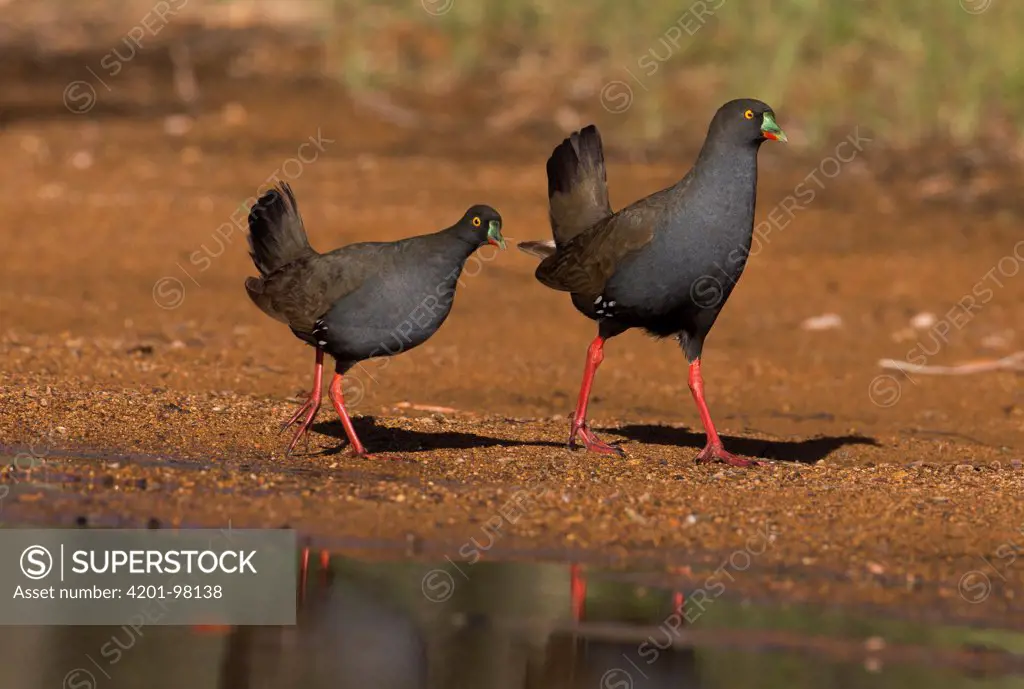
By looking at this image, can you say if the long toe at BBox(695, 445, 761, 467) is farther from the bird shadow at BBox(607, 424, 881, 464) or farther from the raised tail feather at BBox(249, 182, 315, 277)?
the raised tail feather at BBox(249, 182, 315, 277)

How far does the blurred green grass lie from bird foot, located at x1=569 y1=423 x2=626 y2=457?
31.5 feet

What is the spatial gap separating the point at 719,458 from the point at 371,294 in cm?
197

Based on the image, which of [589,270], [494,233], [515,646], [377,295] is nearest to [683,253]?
[589,270]

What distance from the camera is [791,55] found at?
19.0 meters

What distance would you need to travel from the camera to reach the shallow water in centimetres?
602

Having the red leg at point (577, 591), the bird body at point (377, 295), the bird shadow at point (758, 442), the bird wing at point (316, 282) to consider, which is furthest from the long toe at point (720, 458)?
the red leg at point (577, 591)

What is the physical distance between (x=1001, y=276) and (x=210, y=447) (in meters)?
8.42

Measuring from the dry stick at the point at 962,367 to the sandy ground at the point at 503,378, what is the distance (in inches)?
3.7

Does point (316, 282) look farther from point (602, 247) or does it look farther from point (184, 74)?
point (184, 74)

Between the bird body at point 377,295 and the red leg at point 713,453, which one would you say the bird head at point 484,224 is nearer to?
the bird body at point 377,295

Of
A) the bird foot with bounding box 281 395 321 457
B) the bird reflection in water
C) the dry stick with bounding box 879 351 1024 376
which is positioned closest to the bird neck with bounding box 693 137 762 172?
the bird foot with bounding box 281 395 321 457

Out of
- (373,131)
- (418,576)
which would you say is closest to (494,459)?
(418,576)

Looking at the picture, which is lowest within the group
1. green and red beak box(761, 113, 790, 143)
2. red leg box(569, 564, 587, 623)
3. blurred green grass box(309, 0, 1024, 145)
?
red leg box(569, 564, 587, 623)

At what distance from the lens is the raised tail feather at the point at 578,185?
10172 millimetres
